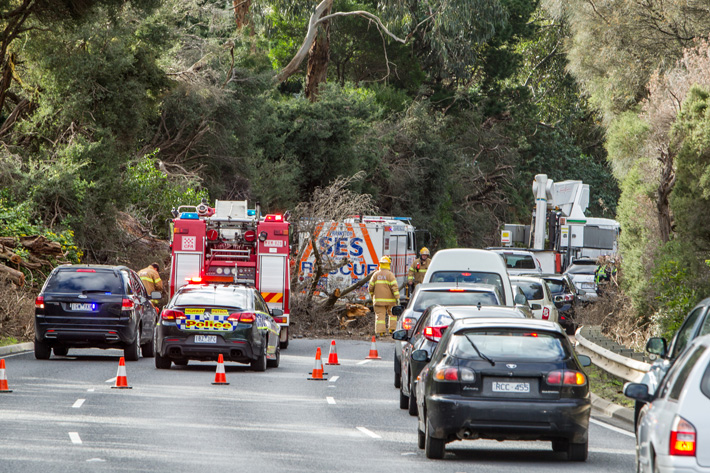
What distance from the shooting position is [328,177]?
45844mm

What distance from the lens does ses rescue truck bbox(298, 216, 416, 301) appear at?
31.3 metres

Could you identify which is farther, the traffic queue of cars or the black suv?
the black suv

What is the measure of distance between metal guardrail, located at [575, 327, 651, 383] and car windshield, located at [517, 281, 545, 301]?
19.6ft

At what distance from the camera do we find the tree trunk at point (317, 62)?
48.0 metres

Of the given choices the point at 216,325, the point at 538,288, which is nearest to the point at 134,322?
the point at 216,325

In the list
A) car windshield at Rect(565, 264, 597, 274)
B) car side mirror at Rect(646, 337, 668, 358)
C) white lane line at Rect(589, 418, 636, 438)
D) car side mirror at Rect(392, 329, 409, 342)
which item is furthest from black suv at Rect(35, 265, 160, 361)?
car windshield at Rect(565, 264, 597, 274)

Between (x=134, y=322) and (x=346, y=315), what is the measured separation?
10.6m

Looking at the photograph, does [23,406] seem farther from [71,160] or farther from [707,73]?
[71,160]

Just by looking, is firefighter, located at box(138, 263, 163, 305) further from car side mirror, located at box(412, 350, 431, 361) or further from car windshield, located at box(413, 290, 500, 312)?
car side mirror, located at box(412, 350, 431, 361)

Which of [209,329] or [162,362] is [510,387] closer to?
[209,329]

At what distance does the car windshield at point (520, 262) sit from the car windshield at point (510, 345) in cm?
2444

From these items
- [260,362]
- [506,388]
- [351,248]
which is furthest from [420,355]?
[351,248]

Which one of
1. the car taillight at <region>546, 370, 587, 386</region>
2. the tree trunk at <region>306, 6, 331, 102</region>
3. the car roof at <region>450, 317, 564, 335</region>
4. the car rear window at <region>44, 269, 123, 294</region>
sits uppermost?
the tree trunk at <region>306, 6, 331, 102</region>

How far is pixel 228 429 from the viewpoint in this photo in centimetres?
1279
